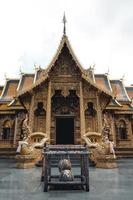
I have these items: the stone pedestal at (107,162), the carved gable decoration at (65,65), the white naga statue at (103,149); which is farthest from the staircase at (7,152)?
the stone pedestal at (107,162)

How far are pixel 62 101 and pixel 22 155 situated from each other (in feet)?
21.5

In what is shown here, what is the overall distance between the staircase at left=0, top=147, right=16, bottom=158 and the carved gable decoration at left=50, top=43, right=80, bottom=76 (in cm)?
722

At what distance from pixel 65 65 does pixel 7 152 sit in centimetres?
828

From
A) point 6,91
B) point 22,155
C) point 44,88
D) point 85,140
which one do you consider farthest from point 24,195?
point 6,91

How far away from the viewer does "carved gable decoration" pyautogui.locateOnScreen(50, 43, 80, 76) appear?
15609 millimetres

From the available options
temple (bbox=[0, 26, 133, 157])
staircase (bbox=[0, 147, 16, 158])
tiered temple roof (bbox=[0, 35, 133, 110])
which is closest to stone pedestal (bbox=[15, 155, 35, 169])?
temple (bbox=[0, 26, 133, 157])

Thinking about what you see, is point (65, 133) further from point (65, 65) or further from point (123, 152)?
point (65, 65)

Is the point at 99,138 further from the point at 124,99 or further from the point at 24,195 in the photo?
the point at 24,195

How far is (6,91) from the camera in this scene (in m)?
22.8

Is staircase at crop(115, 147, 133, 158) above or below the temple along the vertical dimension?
below

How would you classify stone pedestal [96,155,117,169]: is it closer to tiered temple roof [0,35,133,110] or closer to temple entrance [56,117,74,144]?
temple entrance [56,117,74,144]

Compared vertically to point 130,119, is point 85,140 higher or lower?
lower

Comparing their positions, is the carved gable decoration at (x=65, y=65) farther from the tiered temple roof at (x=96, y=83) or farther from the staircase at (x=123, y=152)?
the staircase at (x=123, y=152)

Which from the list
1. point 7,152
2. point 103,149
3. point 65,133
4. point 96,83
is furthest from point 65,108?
point 96,83
